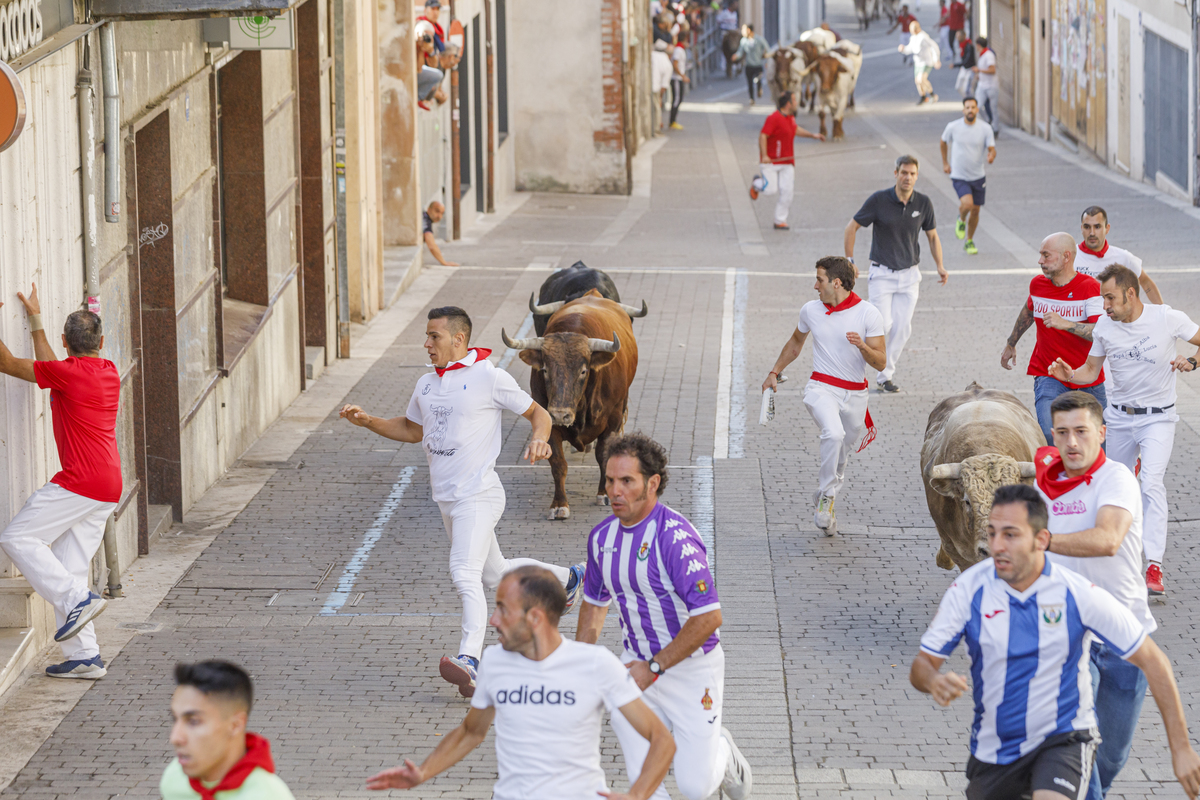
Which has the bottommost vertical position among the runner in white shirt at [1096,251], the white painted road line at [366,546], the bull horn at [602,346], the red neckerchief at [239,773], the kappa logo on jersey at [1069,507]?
the white painted road line at [366,546]

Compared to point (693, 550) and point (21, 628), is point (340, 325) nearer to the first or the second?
point (21, 628)

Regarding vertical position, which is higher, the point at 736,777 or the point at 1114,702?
the point at 1114,702

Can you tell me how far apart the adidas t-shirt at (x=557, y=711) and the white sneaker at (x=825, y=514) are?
20.1ft

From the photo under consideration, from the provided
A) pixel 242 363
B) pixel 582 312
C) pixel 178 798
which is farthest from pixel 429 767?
pixel 242 363

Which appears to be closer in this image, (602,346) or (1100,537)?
(1100,537)

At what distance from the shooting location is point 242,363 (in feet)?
44.5

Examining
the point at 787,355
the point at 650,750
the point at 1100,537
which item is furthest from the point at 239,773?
the point at 787,355

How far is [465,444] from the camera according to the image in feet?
27.8

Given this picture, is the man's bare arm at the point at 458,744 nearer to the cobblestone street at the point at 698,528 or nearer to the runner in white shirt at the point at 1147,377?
the cobblestone street at the point at 698,528

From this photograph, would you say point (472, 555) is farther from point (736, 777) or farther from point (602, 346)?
point (602, 346)

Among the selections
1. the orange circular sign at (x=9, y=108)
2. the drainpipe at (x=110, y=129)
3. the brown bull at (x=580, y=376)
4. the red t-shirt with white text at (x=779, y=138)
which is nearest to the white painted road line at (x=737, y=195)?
the red t-shirt with white text at (x=779, y=138)

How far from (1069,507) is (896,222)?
891 cm

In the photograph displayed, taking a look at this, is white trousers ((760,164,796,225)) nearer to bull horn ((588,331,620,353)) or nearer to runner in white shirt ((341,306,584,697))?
bull horn ((588,331,620,353))

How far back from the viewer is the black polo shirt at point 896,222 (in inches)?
599
